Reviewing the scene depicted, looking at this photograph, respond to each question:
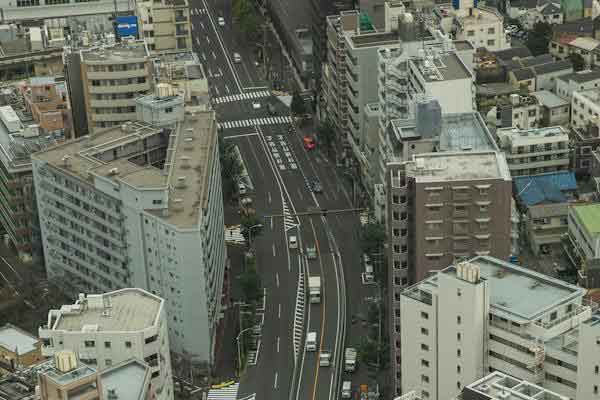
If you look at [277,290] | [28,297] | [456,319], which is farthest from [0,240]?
[456,319]

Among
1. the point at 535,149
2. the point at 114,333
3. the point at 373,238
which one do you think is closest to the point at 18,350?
the point at 114,333

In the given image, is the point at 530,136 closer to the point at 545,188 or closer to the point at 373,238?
the point at 545,188

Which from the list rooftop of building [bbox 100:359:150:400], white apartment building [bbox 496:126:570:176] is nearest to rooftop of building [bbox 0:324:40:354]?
rooftop of building [bbox 100:359:150:400]

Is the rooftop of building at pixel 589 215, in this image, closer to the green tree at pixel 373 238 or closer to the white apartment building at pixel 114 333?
the green tree at pixel 373 238

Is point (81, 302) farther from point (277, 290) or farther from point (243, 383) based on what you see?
point (277, 290)

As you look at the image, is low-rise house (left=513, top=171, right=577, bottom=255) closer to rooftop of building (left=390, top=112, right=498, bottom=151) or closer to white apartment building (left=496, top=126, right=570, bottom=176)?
white apartment building (left=496, top=126, right=570, bottom=176)

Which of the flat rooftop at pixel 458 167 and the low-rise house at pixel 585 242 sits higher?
the flat rooftop at pixel 458 167

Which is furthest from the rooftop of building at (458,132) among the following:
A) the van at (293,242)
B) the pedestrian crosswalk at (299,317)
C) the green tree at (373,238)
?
the van at (293,242)
